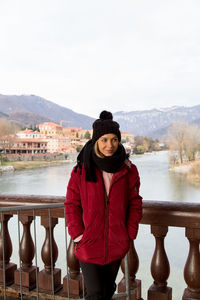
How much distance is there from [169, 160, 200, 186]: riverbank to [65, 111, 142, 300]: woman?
35.1ft

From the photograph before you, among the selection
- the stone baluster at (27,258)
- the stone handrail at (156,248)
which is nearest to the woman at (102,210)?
the stone handrail at (156,248)

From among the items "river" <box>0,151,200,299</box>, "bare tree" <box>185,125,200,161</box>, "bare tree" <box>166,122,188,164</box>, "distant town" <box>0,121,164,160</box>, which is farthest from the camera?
"distant town" <box>0,121,164,160</box>

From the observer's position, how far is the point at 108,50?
16656 mm

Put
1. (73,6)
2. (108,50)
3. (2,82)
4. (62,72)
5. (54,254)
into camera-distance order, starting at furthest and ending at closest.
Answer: (2,82) → (62,72) → (108,50) → (73,6) → (54,254)

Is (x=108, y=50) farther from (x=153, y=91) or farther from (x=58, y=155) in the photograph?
(x=58, y=155)

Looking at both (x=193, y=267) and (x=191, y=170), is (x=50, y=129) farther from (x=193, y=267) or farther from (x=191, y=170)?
(x=193, y=267)

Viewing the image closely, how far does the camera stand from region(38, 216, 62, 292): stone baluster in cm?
116

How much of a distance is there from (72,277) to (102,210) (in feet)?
1.64

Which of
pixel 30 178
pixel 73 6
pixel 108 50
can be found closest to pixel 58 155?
pixel 30 178

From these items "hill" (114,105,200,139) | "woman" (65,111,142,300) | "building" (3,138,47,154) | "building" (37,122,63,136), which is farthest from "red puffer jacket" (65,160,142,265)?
"building" (37,122,63,136)

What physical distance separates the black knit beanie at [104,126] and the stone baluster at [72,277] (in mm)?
528

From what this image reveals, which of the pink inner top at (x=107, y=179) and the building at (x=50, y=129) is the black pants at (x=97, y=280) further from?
the building at (x=50, y=129)

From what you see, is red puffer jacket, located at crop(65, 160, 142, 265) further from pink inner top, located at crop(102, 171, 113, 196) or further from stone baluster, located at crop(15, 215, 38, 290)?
stone baluster, located at crop(15, 215, 38, 290)

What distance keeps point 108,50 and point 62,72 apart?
451 centimetres
